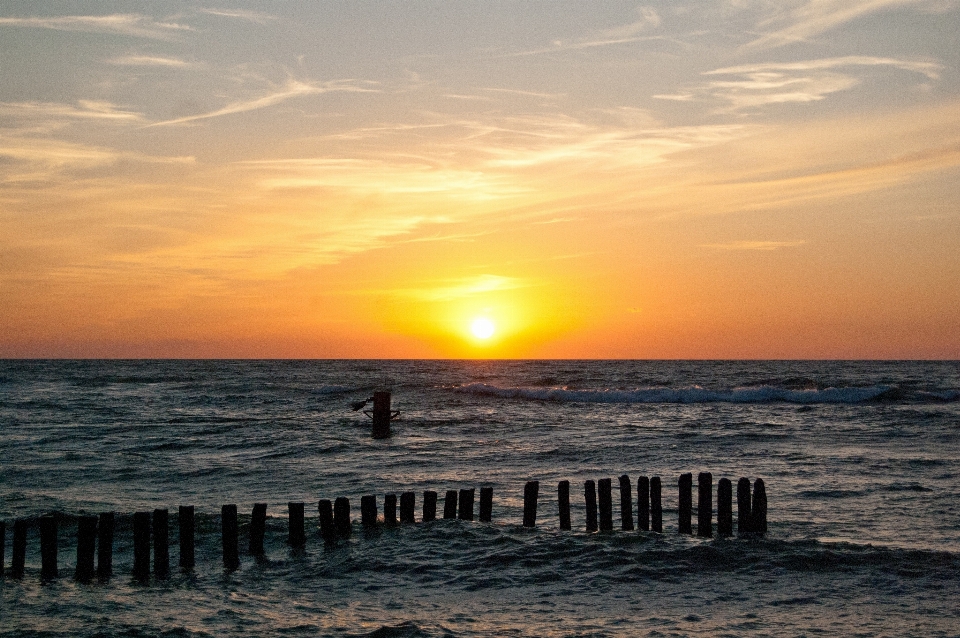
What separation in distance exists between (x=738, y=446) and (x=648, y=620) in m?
20.1

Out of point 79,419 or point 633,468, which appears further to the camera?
point 79,419

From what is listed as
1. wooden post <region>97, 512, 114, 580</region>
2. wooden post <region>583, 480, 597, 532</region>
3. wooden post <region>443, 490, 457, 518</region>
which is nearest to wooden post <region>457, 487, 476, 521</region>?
wooden post <region>443, 490, 457, 518</region>

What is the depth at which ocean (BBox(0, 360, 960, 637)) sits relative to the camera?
979cm

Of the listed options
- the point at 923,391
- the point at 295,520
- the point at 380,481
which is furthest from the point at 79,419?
the point at 923,391

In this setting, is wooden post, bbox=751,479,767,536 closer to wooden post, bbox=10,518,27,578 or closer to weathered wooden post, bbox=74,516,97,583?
weathered wooden post, bbox=74,516,97,583

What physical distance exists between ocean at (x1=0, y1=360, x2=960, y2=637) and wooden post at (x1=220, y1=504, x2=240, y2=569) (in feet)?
0.68

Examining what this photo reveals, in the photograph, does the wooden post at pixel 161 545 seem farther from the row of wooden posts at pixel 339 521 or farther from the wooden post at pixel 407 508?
the wooden post at pixel 407 508

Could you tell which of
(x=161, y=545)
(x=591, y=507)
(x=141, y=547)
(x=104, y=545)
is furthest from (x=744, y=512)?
(x=104, y=545)

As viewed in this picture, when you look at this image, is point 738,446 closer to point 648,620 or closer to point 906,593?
point 906,593

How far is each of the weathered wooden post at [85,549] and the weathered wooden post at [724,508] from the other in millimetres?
8960

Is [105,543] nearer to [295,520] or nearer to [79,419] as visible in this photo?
[295,520]

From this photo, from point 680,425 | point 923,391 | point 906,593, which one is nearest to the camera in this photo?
point 906,593

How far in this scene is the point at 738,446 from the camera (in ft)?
93.9

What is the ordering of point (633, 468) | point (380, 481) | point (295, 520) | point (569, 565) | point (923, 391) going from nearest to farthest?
point (569, 565)
point (295, 520)
point (380, 481)
point (633, 468)
point (923, 391)
